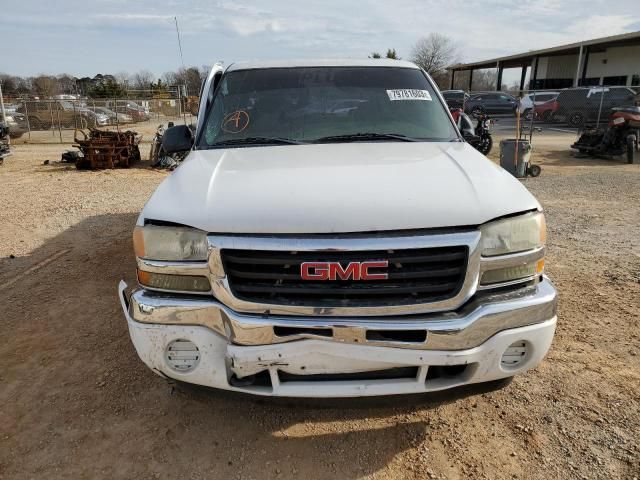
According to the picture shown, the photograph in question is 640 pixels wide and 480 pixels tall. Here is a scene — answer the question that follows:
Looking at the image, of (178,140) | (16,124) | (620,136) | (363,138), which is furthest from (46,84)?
(363,138)

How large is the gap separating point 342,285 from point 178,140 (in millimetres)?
2295

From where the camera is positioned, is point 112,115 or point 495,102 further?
point 495,102

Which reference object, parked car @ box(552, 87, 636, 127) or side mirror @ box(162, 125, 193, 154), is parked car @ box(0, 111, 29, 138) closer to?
side mirror @ box(162, 125, 193, 154)

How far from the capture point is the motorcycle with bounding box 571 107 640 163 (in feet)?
42.6

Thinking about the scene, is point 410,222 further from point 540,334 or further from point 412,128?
point 412,128

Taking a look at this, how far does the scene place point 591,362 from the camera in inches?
128

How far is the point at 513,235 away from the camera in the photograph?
7.21 feet

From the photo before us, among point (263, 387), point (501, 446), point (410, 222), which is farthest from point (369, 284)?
point (501, 446)

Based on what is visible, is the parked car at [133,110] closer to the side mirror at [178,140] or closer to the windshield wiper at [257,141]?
the side mirror at [178,140]

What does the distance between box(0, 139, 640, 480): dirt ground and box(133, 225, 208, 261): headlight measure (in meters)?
0.71

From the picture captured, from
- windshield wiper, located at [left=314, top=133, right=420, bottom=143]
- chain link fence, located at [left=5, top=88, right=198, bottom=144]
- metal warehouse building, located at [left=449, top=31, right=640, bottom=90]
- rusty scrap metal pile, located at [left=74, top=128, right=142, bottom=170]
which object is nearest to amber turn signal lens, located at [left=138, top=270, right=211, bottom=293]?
windshield wiper, located at [left=314, top=133, right=420, bottom=143]

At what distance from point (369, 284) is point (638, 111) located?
14.7 meters

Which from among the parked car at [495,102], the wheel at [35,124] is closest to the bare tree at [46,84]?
the wheel at [35,124]

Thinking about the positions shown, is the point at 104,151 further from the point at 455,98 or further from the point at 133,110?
the point at 455,98
